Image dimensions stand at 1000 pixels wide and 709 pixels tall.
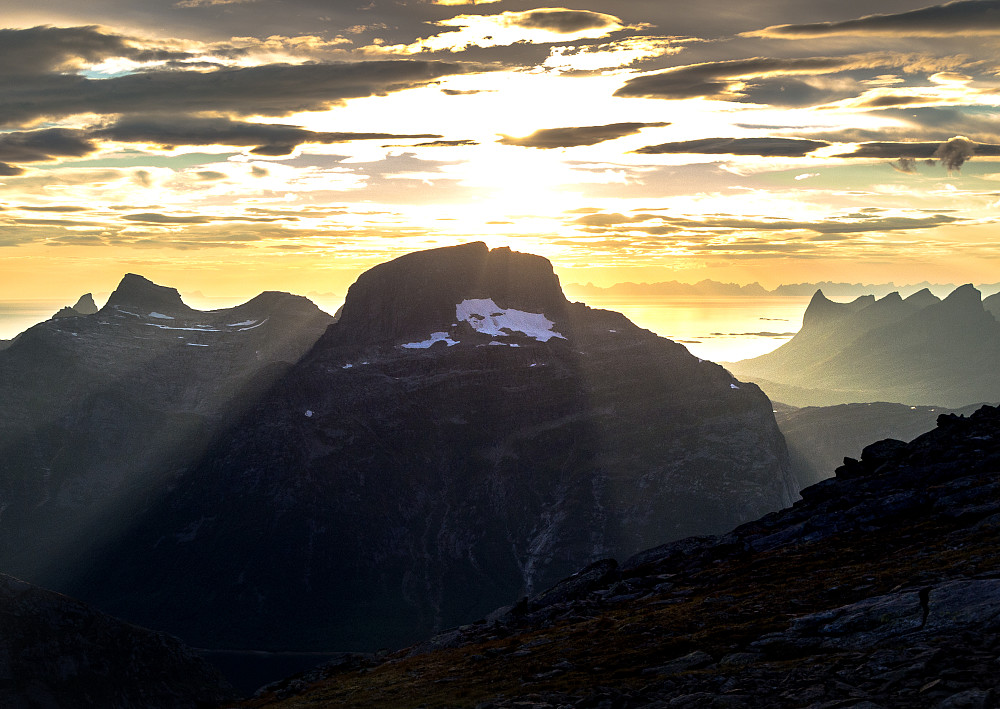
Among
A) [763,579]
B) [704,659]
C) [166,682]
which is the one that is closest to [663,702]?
[704,659]

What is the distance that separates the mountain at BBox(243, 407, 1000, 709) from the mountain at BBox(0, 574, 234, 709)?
50388mm

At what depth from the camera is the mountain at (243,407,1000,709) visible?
47688 mm

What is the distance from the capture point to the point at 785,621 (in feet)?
203

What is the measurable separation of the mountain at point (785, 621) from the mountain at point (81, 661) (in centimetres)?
5039

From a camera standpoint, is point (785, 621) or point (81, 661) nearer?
point (785, 621)

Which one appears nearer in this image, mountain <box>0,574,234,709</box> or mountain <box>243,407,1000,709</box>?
mountain <box>243,407,1000,709</box>

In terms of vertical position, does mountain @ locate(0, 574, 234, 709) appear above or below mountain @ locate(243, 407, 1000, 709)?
below

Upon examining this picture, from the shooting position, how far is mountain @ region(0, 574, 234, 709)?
147750 mm

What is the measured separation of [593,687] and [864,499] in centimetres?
5907

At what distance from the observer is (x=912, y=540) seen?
3179 inches

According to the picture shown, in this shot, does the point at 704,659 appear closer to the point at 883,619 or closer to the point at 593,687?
the point at 593,687

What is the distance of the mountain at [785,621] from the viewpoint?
156 ft

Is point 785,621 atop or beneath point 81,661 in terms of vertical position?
atop

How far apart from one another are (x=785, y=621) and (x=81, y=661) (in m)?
143
